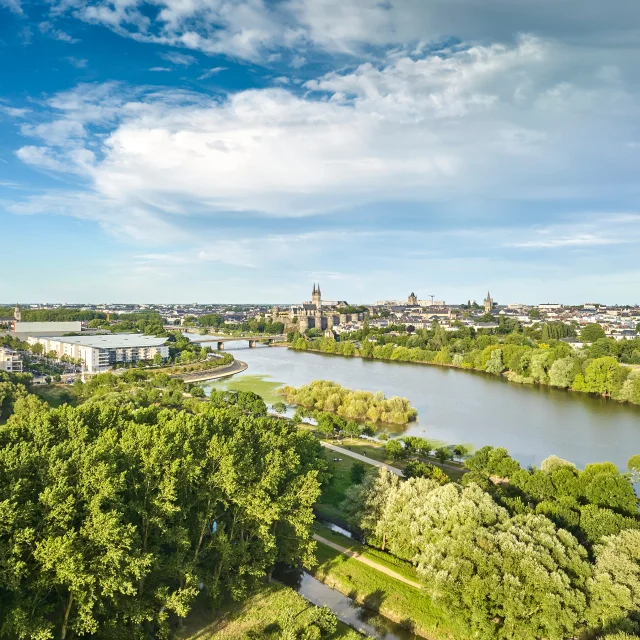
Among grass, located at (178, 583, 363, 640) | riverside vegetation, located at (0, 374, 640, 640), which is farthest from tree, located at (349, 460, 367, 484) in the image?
grass, located at (178, 583, 363, 640)

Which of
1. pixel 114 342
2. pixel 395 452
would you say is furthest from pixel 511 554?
pixel 114 342

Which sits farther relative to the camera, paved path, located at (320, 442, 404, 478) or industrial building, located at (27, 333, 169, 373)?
industrial building, located at (27, 333, 169, 373)

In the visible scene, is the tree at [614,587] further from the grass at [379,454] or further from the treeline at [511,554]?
the grass at [379,454]

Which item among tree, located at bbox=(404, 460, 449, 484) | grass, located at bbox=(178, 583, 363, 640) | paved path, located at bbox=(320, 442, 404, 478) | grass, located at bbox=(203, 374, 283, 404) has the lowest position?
grass, located at bbox=(203, 374, 283, 404)

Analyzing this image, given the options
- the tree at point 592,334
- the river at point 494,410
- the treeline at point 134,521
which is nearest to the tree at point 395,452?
the river at point 494,410

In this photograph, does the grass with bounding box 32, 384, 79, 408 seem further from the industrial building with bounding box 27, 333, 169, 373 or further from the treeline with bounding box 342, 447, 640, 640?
the treeline with bounding box 342, 447, 640, 640

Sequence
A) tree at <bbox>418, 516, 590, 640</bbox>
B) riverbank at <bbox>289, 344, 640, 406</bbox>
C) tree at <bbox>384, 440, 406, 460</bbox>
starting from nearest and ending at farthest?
tree at <bbox>418, 516, 590, 640</bbox> → tree at <bbox>384, 440, 406, 460</bbox> → riverbank at <bbox>289, 344, 640, 406</bbox>

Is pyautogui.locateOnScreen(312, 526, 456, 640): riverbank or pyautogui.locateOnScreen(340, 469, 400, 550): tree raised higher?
pyautogui.locateOnScreen(340, 469, 400, 550): tree

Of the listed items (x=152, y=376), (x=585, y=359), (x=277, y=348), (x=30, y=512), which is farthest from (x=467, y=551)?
(x=277, y=348)
